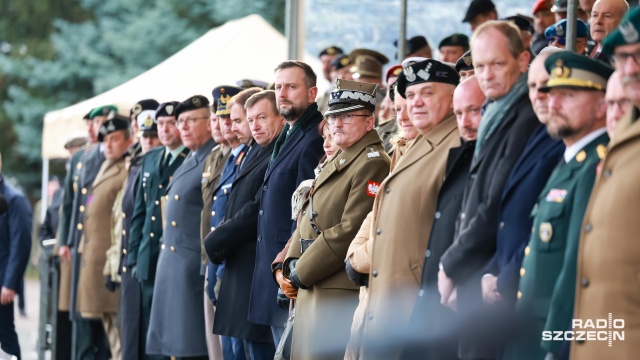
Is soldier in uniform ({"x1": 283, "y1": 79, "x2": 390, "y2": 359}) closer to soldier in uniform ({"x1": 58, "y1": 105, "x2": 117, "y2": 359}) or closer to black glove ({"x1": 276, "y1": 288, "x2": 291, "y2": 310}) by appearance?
black glove ({"x1": 276, "y1": 288, "x2": 291, "y2": 310})

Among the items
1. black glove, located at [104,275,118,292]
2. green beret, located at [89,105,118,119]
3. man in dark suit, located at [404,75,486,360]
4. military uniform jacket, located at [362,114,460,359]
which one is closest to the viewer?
man in dark suit, located at [404,75,486,360]

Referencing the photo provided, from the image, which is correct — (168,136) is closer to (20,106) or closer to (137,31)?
(137,31)

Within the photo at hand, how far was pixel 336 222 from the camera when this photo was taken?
24.3 feet

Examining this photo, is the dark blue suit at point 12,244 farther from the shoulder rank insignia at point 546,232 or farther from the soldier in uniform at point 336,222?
the shoulder rank insignia at point 546,232

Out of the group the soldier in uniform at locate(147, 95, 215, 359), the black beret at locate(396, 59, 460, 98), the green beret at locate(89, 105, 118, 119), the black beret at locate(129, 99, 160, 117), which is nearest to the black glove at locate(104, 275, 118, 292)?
the black beret at locate(129, 99, 160, 117)

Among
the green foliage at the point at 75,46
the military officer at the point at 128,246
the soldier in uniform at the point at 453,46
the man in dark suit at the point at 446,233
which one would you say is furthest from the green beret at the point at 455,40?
the green foliage at the point at 75,46

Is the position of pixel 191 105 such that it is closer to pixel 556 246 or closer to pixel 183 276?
pixel 183 276

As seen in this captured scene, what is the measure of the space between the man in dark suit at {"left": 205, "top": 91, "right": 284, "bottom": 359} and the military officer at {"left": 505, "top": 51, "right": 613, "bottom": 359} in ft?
11.6

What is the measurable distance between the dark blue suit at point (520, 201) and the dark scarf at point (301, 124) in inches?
119

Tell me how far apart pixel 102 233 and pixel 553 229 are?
7560 mm

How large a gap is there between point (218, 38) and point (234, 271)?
7718mm

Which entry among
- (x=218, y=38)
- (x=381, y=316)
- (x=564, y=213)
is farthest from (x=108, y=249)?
(x=564, y=213)

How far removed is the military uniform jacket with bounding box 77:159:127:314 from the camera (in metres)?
11.9

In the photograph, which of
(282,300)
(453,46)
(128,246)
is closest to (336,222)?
(282,300)
